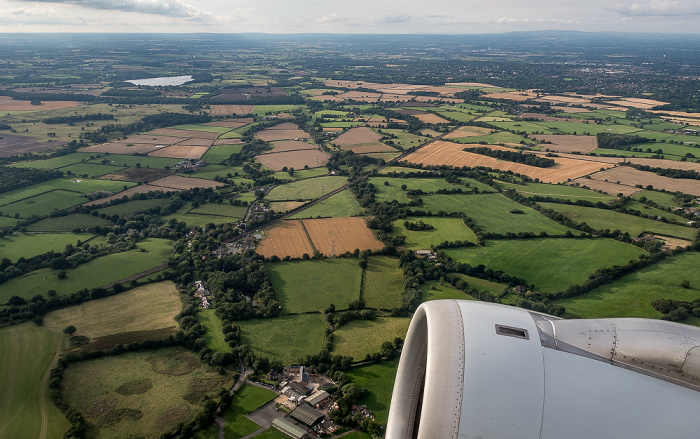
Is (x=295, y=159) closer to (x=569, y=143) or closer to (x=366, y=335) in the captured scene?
(x=366, y=335)

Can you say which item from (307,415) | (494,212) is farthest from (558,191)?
(307,415)

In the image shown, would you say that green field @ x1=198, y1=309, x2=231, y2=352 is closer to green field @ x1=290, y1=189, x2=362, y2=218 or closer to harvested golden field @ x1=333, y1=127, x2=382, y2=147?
green field @ x1=290, y1=189, x2=362, y2=218

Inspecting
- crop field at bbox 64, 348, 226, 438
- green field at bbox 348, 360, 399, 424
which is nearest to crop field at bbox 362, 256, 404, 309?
green field at bbox 348, 360, 399, 424

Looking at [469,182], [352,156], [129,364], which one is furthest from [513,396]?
[352,156]

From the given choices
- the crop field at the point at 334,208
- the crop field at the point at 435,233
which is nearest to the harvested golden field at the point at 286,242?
the crop field at the point at 334,208

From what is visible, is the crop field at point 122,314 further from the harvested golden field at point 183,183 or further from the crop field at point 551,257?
the harvested golden field at point 183,183
